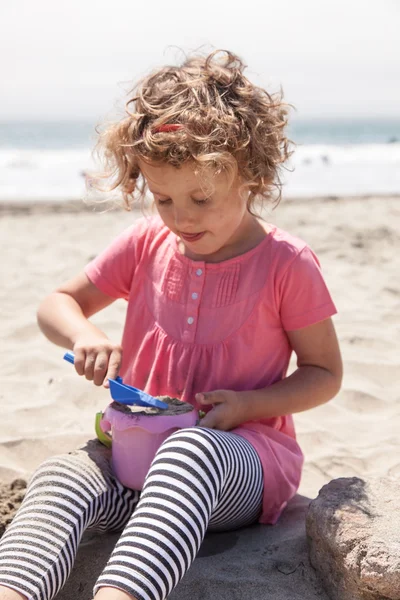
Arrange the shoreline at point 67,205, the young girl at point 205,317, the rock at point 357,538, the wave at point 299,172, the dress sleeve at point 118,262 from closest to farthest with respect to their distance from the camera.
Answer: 1. the rock at point 357,538
2. the young girl at point 205,317
3. the dress sleeve at point 118,262
4. the shoreline at point 67,205
5. the wave at point 299,172

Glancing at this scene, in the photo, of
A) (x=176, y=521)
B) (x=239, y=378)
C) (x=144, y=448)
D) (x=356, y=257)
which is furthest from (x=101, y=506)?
(x=356, y=257)

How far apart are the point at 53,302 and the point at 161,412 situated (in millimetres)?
548

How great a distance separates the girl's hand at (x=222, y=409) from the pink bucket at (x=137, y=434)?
0.03m

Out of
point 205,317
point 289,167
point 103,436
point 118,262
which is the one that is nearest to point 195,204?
point 205,317

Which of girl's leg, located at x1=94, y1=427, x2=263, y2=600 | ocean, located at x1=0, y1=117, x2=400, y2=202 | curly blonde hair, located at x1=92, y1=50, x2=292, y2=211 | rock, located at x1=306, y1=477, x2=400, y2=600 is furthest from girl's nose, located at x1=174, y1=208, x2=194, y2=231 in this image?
ocean, located at x1=0, y1=117, x2=400, y2=202

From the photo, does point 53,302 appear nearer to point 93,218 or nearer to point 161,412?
point 161,412

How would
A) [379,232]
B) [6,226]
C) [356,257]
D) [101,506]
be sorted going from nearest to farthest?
[101,506]
[356,257]
[379,232]
[6,226]

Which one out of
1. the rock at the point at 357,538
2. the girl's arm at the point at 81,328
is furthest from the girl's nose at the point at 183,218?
the rock at the point at 357,538

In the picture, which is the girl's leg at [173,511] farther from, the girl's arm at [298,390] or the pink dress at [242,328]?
the pink dress at [242,328]

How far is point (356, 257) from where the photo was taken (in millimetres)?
4852

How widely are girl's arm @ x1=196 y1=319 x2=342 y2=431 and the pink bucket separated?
0.24 feet

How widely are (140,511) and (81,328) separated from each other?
643 millimetres

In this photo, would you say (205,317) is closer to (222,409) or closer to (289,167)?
(222,409)

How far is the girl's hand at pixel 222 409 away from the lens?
1727 mm
